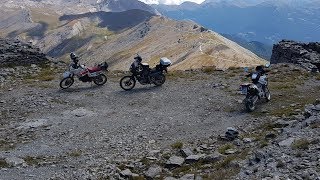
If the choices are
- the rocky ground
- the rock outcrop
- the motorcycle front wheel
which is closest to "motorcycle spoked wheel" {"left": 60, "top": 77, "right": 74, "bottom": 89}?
the rocky ground

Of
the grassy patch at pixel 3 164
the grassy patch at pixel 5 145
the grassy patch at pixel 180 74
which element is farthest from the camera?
the grassy patch at pixel 180 74

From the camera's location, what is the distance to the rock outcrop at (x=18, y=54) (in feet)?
96.2

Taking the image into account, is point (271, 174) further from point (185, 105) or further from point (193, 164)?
point (185, 105)

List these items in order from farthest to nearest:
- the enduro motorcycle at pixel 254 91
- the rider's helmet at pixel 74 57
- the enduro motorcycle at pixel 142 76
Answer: the rider's helmet at pixel 74 57, the enduro motorcycle at pixel 142 76, the enduro motorcycle at pixel 254 91

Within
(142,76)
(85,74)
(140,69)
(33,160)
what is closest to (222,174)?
(33,160)

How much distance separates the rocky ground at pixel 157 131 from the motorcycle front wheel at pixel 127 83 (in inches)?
14.2

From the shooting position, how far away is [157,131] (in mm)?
17359

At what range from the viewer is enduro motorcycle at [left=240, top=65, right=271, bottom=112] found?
19850mm

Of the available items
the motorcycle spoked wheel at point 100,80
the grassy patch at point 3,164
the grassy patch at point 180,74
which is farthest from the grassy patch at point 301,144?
the grassy patch at point 180,74

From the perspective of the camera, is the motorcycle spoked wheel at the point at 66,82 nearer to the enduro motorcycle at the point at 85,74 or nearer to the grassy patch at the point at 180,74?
the enduro motorcycle at the point at 85,74

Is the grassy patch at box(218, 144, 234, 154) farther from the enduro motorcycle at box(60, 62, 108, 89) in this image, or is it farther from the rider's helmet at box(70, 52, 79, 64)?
the rider's helmet at box(70, 52, 79, 64)

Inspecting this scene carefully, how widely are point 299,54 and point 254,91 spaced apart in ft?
54.8

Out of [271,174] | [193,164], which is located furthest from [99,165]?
[271,174]

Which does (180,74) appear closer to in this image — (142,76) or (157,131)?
(142,76)
